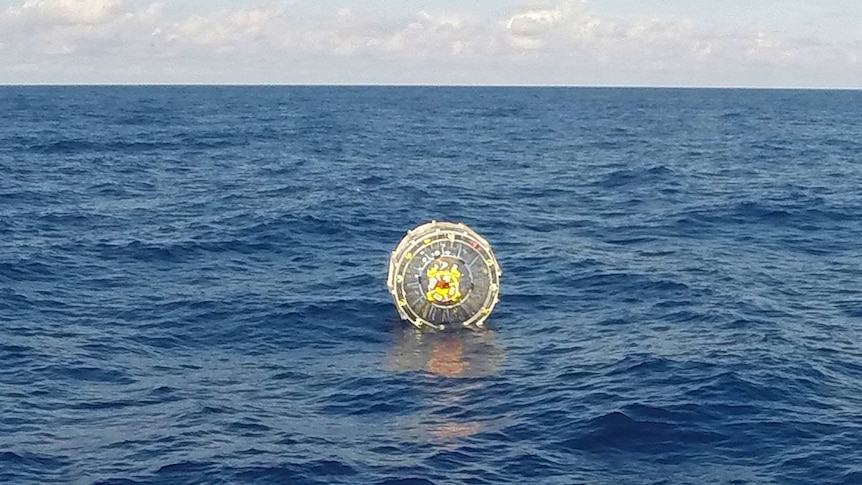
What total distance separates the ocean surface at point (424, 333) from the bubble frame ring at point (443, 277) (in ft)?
3.27

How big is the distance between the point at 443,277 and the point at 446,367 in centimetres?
471

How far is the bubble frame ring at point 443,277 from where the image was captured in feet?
131

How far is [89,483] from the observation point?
27016 millimetres

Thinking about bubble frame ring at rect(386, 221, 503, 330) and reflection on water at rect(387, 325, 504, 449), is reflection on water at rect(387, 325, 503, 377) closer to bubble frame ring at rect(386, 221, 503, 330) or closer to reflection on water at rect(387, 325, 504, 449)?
reflection on water at rect(387, 325, 504, 449)

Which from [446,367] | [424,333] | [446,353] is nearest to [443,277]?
[424,333]

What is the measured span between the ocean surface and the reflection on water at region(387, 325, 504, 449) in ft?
0.39

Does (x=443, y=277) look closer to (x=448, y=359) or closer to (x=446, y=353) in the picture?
(x=446, y=353)

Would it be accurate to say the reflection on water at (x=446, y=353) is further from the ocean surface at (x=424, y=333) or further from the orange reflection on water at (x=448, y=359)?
the ocean surface at (x=424, y=333)

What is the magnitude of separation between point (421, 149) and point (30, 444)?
251 ft

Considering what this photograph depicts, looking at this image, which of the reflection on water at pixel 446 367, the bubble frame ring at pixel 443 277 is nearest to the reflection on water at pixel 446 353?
the reflection on water at pixel 446 367

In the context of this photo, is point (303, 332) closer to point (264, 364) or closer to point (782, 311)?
point (264, 364)

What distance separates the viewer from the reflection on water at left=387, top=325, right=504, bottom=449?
30703 mm

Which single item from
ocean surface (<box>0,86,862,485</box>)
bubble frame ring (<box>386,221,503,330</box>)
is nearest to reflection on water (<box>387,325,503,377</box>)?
ocean surface (<box>0,86,862,485</box>)

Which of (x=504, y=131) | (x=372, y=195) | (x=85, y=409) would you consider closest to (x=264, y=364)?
(x=85, y=409)
